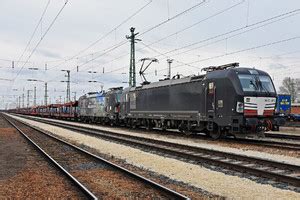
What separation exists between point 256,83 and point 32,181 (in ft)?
40.4

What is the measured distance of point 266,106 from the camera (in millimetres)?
18156

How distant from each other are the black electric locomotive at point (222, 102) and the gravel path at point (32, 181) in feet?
29.1

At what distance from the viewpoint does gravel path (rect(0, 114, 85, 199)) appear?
26.5ft

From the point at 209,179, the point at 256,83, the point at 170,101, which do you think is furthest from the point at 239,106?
the point at 209,179

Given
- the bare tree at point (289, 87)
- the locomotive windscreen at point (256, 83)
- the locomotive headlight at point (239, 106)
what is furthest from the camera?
the bare tree at point (289, 87)

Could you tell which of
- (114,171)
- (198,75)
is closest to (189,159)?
(114,171)

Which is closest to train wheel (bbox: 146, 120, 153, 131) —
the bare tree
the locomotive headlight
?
the locomotive headlight

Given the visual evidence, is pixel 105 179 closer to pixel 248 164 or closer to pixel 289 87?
pixel 248 164

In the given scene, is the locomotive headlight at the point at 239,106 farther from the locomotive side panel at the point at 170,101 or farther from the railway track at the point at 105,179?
the railway track at the point at 105,179

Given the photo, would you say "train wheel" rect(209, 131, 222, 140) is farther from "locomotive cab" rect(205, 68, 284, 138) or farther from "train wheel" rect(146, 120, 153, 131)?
"train wheel" rect(146, 120, 153, 131)

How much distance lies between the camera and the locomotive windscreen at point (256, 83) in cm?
1800

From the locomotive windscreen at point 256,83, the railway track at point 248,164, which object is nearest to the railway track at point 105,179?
the railway track at point 248,164

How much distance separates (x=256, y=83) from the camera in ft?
60.2

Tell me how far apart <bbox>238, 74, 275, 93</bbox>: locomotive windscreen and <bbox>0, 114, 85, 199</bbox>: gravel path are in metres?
9.76
